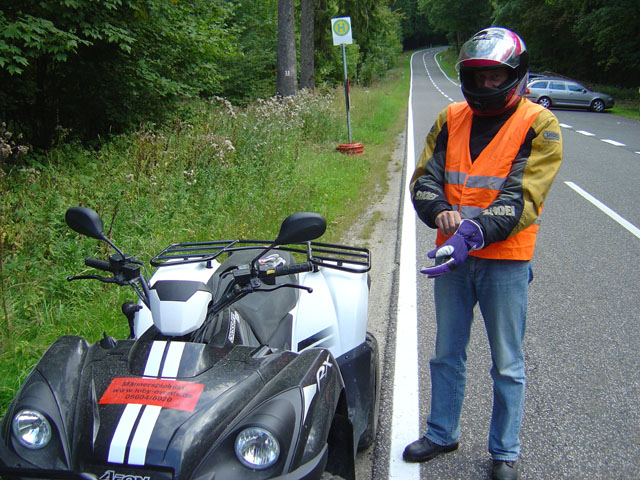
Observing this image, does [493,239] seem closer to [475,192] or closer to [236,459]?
[475,192]

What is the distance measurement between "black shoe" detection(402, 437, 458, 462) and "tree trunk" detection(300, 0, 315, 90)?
16.5 meters

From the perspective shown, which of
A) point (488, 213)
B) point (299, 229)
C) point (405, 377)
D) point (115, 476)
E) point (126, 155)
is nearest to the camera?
point (115, 476)

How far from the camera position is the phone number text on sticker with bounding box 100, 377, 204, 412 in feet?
5.88

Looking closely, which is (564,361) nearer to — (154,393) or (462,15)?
(154,393)

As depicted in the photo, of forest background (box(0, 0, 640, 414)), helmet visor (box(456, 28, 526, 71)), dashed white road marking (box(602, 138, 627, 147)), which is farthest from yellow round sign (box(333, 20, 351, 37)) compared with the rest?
helmet visor (box(456, 28, 526, 71))

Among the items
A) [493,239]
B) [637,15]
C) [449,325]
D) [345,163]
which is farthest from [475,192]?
[637,15]

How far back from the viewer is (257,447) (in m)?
1.74

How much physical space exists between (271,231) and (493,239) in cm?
422

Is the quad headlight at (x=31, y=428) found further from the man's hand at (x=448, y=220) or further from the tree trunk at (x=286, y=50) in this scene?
the tree trunk at (x=286, y=50)

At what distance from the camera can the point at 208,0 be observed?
425 inches

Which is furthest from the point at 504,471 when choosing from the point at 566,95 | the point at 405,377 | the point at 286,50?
the point at 566,95

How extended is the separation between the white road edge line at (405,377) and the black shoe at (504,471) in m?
0.40

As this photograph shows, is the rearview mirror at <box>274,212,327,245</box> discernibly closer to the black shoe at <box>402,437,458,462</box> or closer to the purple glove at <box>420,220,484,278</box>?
the purple glove at <box>420,220,484,278</box>

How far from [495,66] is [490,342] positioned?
54.2 inches
